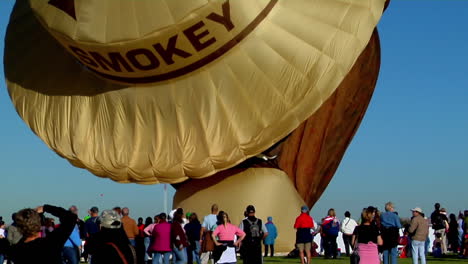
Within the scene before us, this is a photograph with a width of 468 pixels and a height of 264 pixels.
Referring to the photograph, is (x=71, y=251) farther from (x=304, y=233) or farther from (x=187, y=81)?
(x=187, y=81)

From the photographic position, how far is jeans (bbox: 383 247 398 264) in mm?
14594

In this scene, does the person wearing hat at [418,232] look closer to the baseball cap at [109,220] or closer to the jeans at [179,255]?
the jeans at [179,255]

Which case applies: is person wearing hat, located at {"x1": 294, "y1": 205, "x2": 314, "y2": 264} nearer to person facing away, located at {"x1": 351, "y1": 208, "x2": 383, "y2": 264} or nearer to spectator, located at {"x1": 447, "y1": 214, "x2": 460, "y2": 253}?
person facing away, located at {"x1": 351, "y1": 208, "x2": 383, "y2": 264}

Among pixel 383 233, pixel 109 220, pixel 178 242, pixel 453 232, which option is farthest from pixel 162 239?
pixel 453 232

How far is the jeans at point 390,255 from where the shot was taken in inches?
575

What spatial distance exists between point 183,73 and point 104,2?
8.17 ft

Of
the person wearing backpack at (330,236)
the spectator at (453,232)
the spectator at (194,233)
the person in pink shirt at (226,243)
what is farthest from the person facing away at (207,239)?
the spectator at (453,232)

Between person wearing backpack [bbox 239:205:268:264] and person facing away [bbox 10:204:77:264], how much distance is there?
6940 millimetres

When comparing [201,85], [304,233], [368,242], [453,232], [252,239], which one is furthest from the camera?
[453,232]

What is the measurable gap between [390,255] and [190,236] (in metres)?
4.30

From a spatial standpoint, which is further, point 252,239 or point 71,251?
point 71,251

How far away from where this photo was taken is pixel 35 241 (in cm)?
580

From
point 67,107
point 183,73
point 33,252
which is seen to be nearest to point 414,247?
point 183,73

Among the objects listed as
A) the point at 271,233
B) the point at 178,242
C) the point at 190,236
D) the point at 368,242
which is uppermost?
the point at 271,233
